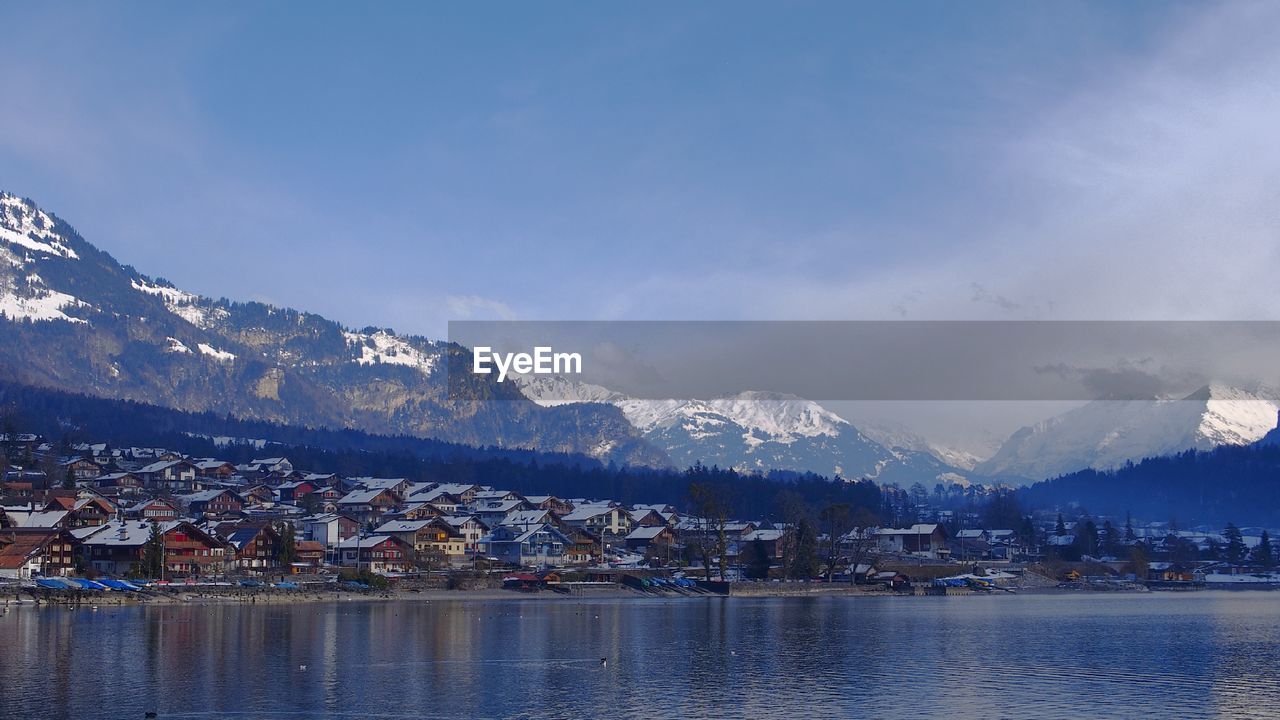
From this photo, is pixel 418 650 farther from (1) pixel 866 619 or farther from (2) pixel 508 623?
(1) pixel 866 619

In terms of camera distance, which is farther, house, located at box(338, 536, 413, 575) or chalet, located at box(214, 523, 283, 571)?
house, located at box(338, 536, 413, 575)

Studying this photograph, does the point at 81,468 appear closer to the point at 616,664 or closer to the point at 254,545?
the point at 254,545

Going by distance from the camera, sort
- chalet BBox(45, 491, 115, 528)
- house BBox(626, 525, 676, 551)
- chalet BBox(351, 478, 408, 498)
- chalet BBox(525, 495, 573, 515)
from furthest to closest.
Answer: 1. chalet BBox(351, 478, 408, 498)
2. chalet BBox(525, 495, 573, 515)
3. house BBox(626, 525, 676, 551)
4. chalet BBox(45, 491, 115, 528)

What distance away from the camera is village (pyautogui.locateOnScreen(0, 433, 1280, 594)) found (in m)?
98.6

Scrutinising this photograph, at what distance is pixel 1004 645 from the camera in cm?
5953

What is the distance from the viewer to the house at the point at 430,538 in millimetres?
121625

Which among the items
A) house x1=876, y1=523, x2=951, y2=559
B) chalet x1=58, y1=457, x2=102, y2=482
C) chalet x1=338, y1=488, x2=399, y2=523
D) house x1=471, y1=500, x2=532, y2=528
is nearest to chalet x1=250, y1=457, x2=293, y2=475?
chalet x1=58, y1=457, x2=102, y2=482

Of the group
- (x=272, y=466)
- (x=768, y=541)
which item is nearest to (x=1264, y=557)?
(x=768, y=541)

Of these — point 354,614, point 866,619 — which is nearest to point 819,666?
point 866,619

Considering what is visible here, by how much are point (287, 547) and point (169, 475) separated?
6663 centimetres

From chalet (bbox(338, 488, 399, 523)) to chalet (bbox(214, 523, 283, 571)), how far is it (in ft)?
115

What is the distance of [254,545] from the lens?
4198 inches

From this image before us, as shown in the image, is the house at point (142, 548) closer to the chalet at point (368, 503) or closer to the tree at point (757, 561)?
the chalet at point (368, 503)

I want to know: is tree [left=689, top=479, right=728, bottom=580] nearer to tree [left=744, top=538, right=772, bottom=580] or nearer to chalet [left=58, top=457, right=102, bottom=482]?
tree [left=744, top=538, right=772, bottom=580]
